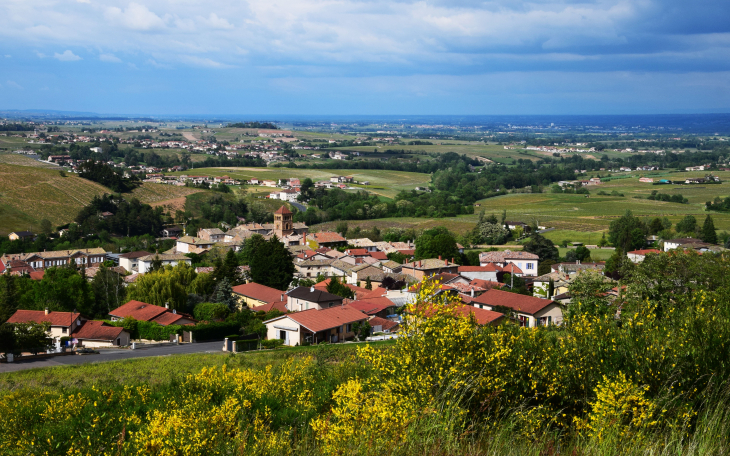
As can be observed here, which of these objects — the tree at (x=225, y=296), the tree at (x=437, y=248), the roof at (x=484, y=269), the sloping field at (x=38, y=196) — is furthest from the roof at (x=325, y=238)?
the sloping field at (x=38, y=196)

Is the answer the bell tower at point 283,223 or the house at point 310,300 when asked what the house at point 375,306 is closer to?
the house at point 310,300

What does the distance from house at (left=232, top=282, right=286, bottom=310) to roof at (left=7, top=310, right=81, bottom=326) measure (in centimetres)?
881

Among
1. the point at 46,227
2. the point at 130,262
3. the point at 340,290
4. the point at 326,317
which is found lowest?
the point at 130,262

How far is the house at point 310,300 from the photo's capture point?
3048 cm

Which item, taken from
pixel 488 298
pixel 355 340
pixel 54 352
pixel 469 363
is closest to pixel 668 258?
pixel 488 298

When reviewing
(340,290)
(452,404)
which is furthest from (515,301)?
(452,404)

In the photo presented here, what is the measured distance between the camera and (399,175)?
419 feet

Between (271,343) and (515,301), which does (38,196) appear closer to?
(271,343)

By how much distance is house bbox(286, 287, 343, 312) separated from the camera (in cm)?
3048

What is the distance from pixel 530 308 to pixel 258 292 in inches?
606

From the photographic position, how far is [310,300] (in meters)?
30.4

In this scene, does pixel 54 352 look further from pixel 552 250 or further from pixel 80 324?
pixel 552 250

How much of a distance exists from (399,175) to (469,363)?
120m

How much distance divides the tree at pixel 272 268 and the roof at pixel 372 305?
7.62m
